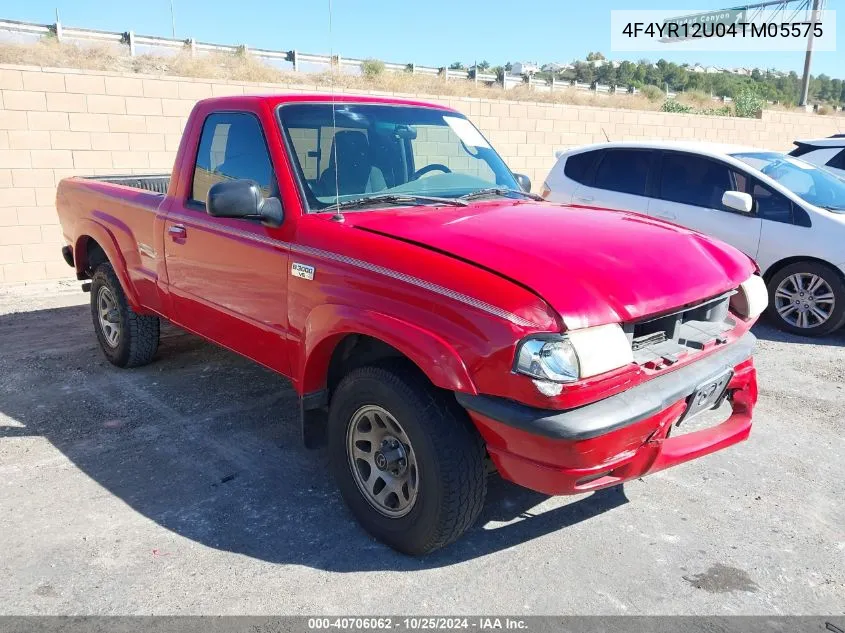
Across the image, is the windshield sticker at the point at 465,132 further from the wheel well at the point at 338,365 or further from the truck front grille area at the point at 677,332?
the truck front grille area at the point at 677,332

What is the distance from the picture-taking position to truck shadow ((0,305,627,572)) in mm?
3312

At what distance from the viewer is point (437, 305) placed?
2.77 m

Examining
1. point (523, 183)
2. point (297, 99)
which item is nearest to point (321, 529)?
point (297, 99)

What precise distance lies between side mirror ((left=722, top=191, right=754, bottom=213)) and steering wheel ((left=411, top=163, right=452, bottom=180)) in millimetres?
3948

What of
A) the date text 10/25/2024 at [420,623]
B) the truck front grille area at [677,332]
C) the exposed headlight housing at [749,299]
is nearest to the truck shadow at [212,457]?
the date text 10/25/2024 at [420,623]

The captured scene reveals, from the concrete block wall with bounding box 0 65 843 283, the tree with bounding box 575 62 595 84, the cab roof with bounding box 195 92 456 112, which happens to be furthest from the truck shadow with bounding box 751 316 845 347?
the tree with bounding box 575 62 595 84

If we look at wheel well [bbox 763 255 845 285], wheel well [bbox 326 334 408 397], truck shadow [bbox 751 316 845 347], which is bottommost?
truck shadow [bbox 751 316 845 347]

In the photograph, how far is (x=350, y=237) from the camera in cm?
320

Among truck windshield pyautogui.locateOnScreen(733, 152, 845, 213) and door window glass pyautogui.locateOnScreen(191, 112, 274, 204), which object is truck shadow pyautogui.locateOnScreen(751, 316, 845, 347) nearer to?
truck windshield pyautogui.locateOnScreen(733, 152, 845, 213)

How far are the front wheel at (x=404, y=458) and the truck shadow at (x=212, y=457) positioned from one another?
19 cm

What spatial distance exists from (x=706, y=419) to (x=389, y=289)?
265 cm

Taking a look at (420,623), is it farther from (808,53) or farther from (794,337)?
(808,53)

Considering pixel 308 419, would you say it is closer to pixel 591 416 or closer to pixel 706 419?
pixel 591 416

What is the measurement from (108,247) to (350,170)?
8.43ft
